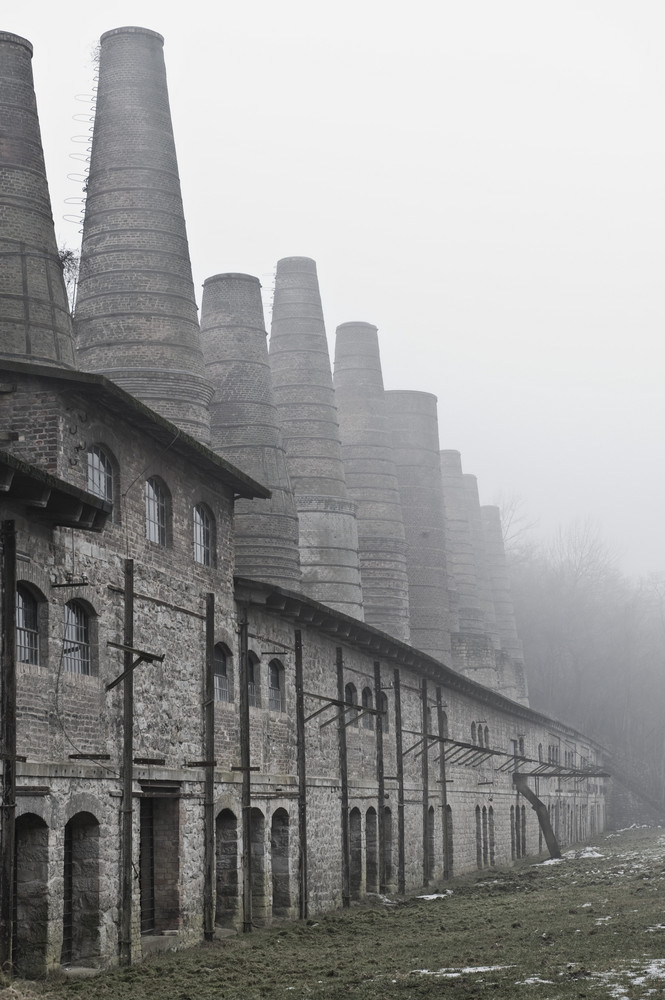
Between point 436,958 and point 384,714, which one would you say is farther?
point 384,714

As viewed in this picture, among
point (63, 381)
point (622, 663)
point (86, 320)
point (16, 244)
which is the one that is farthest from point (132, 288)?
point (622, 663)

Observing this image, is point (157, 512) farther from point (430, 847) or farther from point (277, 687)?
point (430, 847)

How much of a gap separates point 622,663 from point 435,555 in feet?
103

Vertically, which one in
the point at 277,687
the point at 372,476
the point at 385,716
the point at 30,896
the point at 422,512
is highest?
the point at 372,476

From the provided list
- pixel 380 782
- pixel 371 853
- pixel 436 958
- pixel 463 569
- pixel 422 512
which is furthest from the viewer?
pixel 463 569

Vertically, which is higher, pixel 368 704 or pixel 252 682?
pixel 252 682

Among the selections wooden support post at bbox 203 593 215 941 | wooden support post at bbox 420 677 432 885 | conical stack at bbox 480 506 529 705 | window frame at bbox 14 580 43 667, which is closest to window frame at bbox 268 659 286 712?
wooden support post at bbox 203 593 215 941

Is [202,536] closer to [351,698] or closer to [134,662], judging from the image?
[134,662]

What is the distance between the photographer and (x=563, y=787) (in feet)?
161

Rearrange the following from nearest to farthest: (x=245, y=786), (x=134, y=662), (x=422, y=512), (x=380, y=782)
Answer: (x=134, y=662) < (x=245, y=786) < (x=380, y=782) < (x=422, y=512)

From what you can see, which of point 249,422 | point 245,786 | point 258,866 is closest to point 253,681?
point 245,786

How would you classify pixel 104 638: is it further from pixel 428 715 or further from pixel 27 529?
pixel 428 715

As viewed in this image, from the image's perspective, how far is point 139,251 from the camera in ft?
74.1

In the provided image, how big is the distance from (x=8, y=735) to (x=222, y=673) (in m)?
5.93
